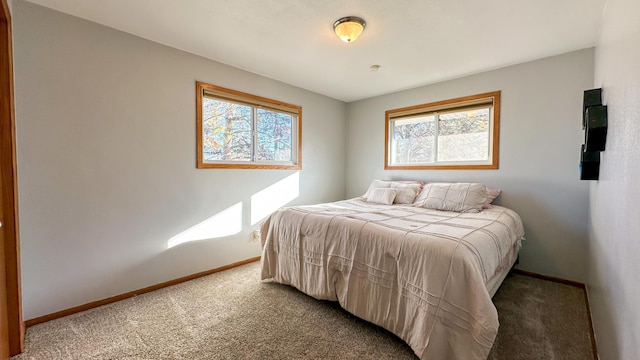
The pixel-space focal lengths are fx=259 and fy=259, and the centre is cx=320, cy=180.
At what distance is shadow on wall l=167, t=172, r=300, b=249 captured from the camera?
2704 mm

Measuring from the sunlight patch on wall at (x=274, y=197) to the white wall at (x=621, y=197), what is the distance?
2.99 metres

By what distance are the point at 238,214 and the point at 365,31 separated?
2.33m

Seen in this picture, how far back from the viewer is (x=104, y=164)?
216 cm

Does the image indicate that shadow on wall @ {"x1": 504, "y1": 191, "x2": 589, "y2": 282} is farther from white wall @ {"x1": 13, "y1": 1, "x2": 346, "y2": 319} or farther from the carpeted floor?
white wall @ {"x1": 13, "y1": 1, "x2": 346, "y2": 319}

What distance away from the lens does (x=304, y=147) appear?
382 cm

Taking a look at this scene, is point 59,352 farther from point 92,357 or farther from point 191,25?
point 191,25

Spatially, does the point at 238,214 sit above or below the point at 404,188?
below

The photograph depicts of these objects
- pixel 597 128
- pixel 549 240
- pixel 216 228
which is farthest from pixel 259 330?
pixel 549 240

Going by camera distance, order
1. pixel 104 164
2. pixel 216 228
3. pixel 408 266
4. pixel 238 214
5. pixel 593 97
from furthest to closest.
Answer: pixel 238 214, pixel 216 228, pixel 104 164, pixel 593 97, pixel 408 266

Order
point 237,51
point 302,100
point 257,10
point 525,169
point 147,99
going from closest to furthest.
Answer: point 257,10 < point 147,99 < point 237,51 < point 525,169 < point 302,100

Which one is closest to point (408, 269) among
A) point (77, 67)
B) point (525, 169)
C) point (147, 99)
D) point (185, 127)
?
point (525, 169)

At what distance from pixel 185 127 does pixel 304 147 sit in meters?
1.64

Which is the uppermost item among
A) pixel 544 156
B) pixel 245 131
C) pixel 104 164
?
pixel 245 131

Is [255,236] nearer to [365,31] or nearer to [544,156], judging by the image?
[365,31]
